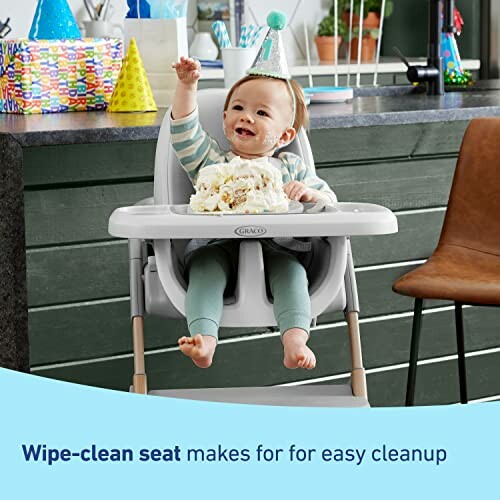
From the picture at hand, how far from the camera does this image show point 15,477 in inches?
70.2

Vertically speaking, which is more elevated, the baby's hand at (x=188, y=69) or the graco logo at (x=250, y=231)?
the baby's hand at (x=188, y=69)

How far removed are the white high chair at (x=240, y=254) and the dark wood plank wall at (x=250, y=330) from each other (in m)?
0.24

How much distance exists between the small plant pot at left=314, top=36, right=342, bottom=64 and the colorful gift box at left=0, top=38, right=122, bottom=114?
7.66 feet

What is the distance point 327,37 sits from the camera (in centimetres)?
507

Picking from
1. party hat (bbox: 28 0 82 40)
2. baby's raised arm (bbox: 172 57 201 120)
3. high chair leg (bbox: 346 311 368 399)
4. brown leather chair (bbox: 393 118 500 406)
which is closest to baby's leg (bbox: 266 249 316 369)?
high chair leg (bbox: 346 311 368 399)

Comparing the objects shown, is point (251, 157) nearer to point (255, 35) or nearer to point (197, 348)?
point (197, 348)

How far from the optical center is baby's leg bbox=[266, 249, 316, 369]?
1.94m

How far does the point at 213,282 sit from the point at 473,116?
107 centimetres

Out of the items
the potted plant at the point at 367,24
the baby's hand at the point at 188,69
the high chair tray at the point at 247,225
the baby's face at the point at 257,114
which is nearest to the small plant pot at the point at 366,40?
the potted plant at the point at 367,24

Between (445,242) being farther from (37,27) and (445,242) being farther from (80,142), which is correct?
(37,27)

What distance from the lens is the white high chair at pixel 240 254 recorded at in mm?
1923

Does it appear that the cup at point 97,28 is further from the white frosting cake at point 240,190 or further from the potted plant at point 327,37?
the white frosting cake at point 240,190

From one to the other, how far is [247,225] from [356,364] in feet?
1.57

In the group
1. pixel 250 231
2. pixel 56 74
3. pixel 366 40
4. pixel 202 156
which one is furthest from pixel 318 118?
pixel 366 40
